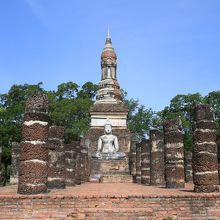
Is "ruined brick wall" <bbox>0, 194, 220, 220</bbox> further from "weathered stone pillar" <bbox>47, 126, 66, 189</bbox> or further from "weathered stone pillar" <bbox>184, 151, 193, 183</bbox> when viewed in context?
"weathered stone pillar" <bbox>184, 151, 193, 183</bbox>

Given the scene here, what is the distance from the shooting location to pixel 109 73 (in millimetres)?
34938

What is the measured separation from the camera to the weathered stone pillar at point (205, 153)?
1081 cm

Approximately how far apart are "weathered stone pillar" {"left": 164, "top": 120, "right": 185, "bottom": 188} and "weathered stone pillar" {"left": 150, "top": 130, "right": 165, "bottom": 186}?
11.1ft

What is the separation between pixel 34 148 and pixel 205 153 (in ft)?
16.0

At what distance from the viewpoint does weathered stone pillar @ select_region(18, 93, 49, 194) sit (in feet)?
32.2

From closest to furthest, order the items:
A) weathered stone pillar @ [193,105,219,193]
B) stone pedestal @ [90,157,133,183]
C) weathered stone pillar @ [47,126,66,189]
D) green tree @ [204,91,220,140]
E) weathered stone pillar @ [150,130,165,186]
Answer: weathered stone pillar @ [193,105,219,193] < weathered stone pillar @ [47,126,66,189] < weathered stone pillar @ [150,130,165,186] < stone pedestal @ [90,157,133,183] < green tree @ [204,91,220,140]

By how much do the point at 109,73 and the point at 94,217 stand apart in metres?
28.3

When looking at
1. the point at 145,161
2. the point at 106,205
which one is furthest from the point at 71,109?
the point at 106,205

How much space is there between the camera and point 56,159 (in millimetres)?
13812

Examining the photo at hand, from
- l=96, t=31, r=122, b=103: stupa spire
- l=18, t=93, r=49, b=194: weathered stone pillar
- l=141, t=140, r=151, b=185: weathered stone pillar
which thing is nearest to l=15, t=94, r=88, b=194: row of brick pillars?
l=18, t=93, r=49, b=194: weathered stone pillar

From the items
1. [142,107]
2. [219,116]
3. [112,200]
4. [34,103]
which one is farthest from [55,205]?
[142,107]

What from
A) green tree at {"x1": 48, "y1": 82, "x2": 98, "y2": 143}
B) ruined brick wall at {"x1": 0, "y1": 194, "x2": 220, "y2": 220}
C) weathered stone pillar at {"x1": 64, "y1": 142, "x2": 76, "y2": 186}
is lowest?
ruined brick wall at {"x1": 0, "y1": 194, "x2": 220, "y2": 220}

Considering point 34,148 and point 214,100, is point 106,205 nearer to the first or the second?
point 34,148

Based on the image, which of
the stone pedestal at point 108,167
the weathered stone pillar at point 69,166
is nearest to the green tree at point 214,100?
the stone pedestal at point 108,167
